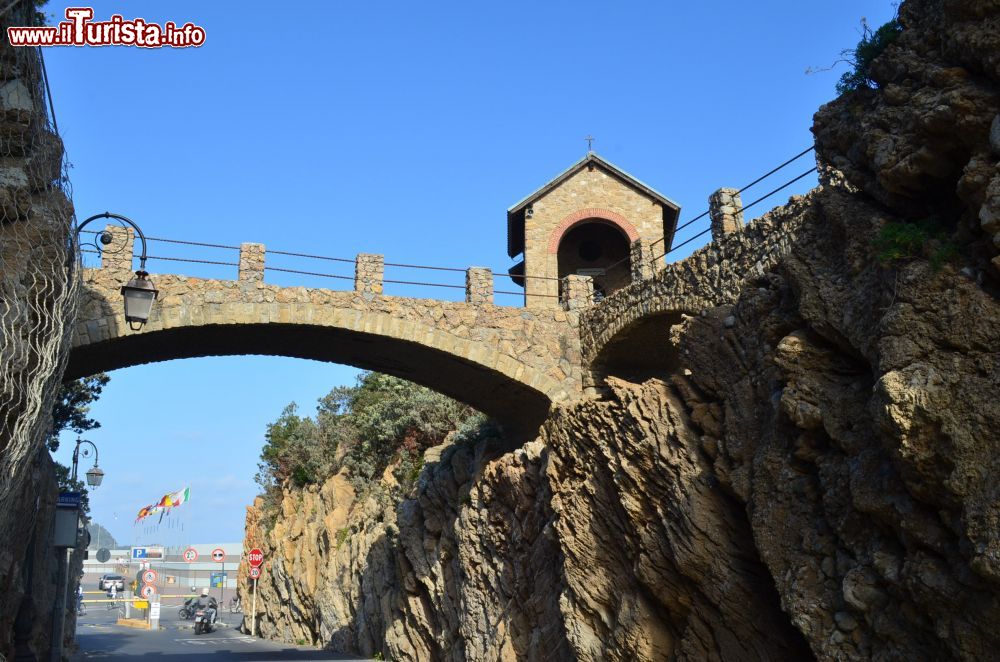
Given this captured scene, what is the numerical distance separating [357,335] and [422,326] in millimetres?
1057

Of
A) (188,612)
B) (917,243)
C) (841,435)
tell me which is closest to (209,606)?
(188,612)

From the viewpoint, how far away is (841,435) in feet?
18.1

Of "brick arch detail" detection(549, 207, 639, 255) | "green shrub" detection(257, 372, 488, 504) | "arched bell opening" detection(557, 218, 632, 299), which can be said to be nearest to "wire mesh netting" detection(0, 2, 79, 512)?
"green shrub" detection(257, 372, 488, 504)

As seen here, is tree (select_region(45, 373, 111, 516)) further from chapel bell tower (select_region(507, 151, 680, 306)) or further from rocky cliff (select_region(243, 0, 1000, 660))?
rocky cliff (select_region(243, 0, 1000, 660))

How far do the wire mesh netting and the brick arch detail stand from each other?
14.8 m

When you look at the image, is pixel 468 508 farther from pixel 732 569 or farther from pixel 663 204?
pixel 663 204

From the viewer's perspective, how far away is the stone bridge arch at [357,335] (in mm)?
13570

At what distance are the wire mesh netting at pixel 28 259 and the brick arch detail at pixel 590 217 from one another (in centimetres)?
1475

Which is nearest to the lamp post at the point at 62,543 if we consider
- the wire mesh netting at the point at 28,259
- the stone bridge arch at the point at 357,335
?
the stone bridge arch at the point at 357,335

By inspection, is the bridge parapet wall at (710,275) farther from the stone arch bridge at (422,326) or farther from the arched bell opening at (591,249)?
the arched bell opening at (591,249)

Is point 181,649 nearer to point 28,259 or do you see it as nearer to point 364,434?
point 364,434

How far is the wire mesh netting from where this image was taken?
7312 millimetres

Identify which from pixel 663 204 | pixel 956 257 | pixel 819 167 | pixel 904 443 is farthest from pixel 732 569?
pixel 663 204

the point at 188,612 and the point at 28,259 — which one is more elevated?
the point at 28,259
